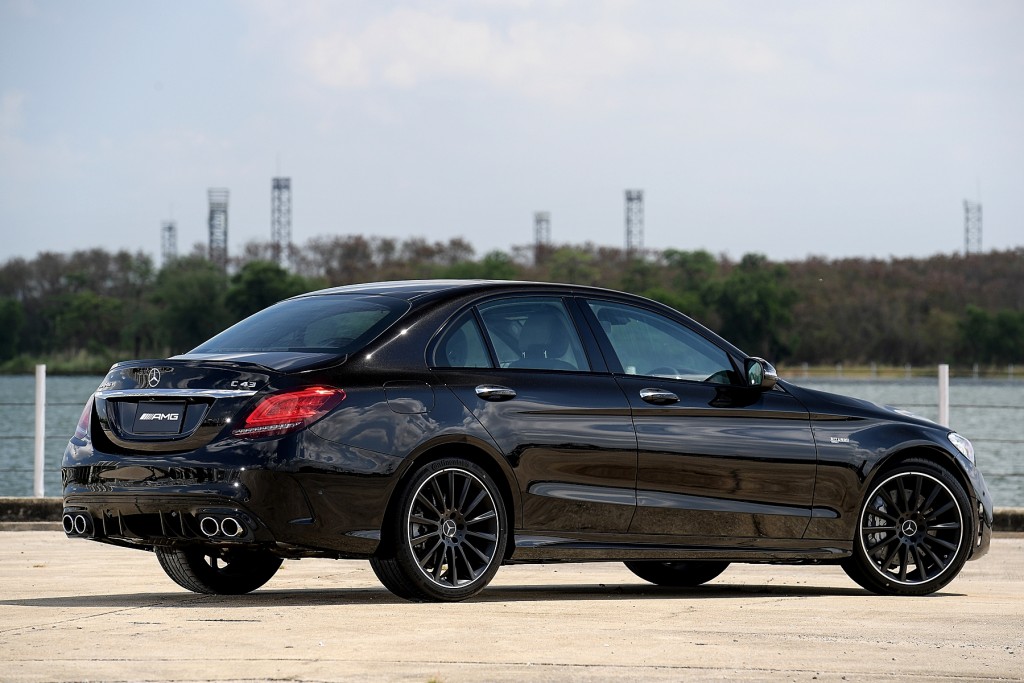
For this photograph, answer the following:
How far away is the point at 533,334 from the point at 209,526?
6.28ft

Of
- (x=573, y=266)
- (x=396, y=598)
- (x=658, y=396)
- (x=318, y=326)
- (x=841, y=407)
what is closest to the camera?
(x=318, y=326)

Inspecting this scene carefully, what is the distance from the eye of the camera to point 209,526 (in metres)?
7.76

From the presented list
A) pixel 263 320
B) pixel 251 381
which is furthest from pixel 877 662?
pixel 263 320

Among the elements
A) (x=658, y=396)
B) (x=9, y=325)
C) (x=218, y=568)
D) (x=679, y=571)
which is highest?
(x=9, y=325)

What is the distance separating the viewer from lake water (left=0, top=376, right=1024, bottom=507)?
79.2 ft

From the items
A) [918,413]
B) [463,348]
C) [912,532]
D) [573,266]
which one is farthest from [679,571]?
[573,266]

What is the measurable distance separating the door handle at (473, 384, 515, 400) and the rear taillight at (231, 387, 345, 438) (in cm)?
82

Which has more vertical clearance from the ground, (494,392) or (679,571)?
(494,392)

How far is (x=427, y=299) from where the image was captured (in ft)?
28.0

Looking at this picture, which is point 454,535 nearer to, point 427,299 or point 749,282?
point 427,299

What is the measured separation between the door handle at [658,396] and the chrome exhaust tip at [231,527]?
2.17 meters

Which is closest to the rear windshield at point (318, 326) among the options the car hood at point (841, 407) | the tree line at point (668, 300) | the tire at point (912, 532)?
the car hood at point (841, 407)

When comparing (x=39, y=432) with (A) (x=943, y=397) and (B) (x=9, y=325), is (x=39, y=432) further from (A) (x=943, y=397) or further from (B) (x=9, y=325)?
(B) (x=9, y=325)

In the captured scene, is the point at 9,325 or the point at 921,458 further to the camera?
the point at 9,325
